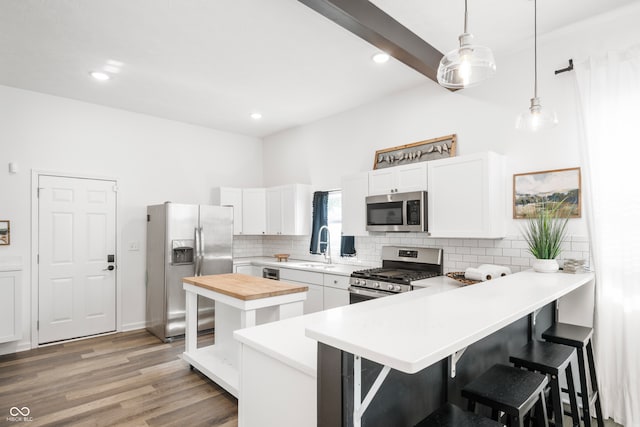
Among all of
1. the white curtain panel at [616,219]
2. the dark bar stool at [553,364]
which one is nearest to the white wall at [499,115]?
the white curtain panel at [616,219]

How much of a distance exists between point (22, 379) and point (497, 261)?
4.55 m

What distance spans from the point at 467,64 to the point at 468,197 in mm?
1867

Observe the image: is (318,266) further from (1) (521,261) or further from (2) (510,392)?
(2) (510,392)

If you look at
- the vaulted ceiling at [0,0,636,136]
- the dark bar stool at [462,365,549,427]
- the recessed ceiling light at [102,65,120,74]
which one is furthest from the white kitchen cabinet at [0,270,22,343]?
the dark bar stool at [462,365,549,427]

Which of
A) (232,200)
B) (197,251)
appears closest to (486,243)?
(197,251)

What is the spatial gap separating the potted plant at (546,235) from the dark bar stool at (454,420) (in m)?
1.78

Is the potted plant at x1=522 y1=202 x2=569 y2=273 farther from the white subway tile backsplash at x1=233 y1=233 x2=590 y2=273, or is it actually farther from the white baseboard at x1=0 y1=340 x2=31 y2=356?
the white baseboard at x1=0 y1=340 x2=31 y2=356

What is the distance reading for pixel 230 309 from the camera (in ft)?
11.1

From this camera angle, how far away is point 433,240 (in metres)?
3.90

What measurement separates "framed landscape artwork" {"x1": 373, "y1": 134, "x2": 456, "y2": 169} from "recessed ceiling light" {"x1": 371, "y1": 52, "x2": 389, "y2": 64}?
3.32 feet

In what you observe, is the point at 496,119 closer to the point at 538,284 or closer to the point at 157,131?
the point at 538,284

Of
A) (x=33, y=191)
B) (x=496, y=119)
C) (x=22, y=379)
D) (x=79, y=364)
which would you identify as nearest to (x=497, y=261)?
(x=496, y=119)

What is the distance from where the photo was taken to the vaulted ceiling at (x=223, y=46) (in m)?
2.64

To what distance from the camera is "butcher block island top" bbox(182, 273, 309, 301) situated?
9.04 ft
